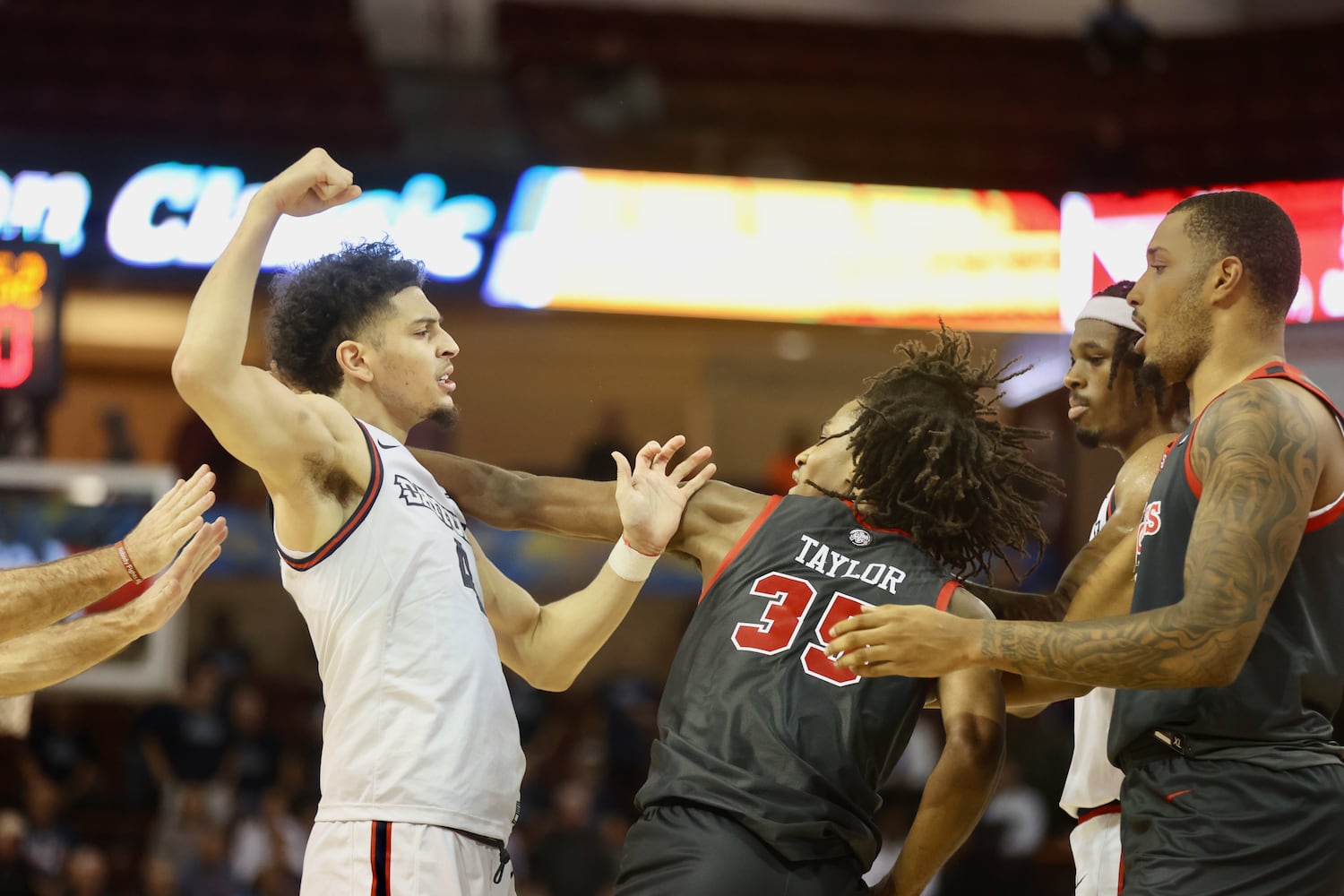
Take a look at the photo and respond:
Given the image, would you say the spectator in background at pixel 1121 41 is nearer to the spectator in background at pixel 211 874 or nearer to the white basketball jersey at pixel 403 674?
the spectator in background at pixel 211 874

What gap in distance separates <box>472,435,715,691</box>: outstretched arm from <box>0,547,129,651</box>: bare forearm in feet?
3.56

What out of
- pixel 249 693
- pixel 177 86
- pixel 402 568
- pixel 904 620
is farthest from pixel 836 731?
pixel 177 86

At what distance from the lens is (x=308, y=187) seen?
11.7 feet

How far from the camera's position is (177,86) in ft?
46.5

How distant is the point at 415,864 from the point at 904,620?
1.29 meters

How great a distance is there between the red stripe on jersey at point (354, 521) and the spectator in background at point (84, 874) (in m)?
8.37

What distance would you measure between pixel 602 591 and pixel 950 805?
1156 mm


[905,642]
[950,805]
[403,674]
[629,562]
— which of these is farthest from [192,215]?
[905,642]

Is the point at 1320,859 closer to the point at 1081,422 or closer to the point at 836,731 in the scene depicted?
the point at 836,731

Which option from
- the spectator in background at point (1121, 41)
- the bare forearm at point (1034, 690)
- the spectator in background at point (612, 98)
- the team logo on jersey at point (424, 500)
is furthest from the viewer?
the spectator in background at point (612, 98)

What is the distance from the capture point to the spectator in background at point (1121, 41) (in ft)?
38.4

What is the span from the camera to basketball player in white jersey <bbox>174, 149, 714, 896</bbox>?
11.2 ft

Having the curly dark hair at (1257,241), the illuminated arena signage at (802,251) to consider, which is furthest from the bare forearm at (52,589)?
the illuminated arena signage at (802,251)

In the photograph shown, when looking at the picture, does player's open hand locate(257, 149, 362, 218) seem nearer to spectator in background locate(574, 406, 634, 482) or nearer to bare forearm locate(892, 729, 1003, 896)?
bare forearm locate(892, 729, 1003, 896)
